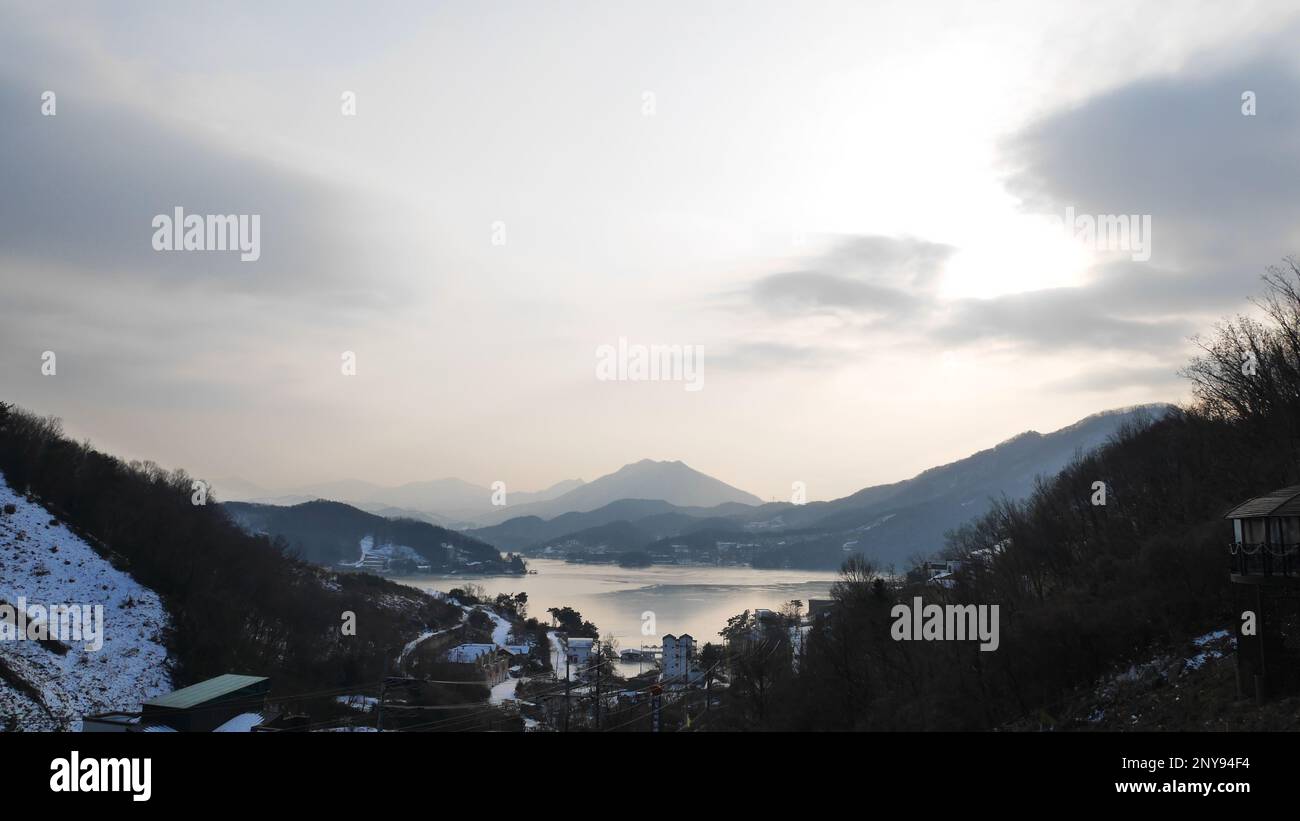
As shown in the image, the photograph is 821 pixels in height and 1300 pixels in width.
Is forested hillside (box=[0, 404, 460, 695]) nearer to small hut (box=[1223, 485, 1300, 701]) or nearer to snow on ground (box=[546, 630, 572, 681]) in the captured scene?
snow on ground (box=[546, 630, 572, 681])

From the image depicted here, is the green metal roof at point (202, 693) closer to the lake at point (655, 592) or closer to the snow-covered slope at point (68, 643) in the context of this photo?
the snow-covered slope at point (68, 643)

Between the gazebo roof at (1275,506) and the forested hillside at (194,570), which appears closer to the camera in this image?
the gazebo roof at (1275,506)

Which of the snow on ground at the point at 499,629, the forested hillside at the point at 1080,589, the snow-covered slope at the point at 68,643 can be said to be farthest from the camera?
the snow on ground at the point at 499,629

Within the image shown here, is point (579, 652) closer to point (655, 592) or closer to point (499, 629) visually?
point (499, 629)

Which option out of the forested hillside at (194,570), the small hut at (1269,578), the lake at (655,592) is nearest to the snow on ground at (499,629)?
the lake at (655,592)

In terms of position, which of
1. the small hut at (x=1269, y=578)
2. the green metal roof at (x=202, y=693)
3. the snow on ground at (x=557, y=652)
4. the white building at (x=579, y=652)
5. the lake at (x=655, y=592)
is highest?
the small hut at (x=1269, y=578)

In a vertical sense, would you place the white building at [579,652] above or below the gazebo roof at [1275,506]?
below

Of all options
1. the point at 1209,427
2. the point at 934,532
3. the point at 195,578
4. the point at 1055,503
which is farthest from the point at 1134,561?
the point at 934,532
